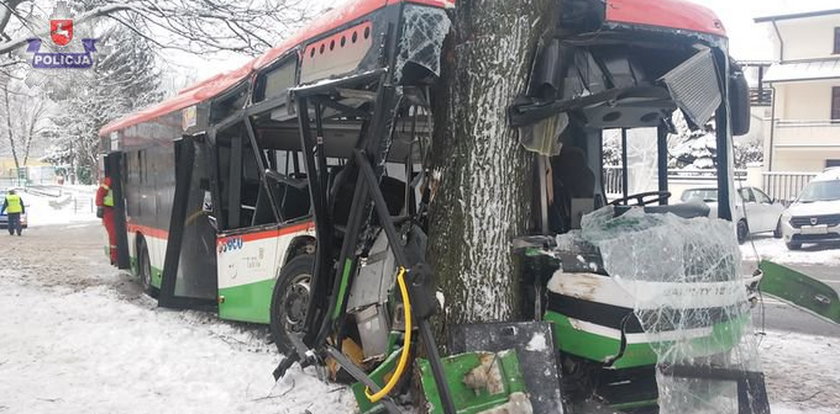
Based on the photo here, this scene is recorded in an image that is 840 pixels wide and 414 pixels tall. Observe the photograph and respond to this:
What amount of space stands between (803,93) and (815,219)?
17.1 m

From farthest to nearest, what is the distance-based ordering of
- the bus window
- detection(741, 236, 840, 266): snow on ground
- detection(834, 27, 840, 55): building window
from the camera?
detection(834, 27, 840, 55): building window, detection(741, 236, 840, 266): snow on ground, the bus window

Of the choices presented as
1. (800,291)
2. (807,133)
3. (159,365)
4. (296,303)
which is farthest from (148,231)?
(807,133)

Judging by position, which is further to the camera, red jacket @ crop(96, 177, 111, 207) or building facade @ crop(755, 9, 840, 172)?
building facade @ crop(755, 9, 840, 172)

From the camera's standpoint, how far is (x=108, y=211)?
12406 mm

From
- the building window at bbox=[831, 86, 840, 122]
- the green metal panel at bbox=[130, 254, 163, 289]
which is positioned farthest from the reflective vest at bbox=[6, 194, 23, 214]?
the building window at bbox=[831, 86, 840, 122]

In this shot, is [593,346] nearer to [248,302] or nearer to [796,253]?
[248,302]

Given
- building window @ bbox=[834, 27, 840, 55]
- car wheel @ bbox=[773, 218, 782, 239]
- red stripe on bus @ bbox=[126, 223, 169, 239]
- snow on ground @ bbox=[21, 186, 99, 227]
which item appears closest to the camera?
red stripe on bus @ bbox=[126, 223, 169, 239]

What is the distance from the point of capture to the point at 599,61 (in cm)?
438

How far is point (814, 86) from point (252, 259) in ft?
99.4

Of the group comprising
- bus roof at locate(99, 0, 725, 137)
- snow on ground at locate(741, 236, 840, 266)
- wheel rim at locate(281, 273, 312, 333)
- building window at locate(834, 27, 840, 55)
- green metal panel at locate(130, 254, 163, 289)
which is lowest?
snow on ground at locate(741, 236, 840, 266)

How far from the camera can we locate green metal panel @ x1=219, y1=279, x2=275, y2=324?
261 inches

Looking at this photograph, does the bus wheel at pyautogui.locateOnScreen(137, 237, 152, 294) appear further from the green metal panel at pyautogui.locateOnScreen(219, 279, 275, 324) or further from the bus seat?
the bus seat

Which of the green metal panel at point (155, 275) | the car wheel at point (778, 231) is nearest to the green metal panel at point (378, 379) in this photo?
the green metal panel at point (155, 275)

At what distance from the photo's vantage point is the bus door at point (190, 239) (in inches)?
305
